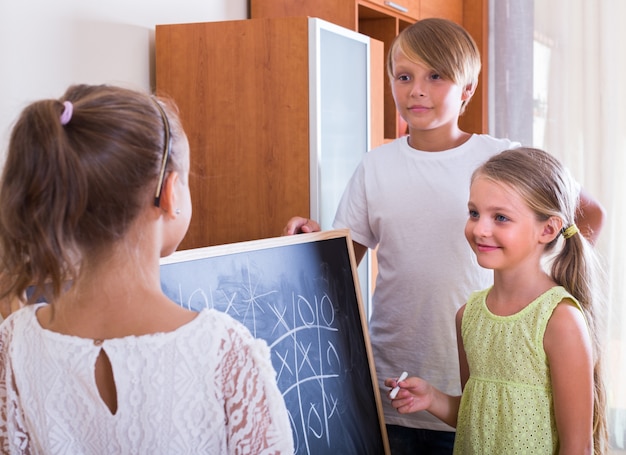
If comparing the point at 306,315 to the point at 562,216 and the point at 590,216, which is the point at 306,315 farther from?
the point at 590,216

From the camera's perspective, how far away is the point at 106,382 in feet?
3.54

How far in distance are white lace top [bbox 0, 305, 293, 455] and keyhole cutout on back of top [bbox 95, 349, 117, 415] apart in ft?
0.03

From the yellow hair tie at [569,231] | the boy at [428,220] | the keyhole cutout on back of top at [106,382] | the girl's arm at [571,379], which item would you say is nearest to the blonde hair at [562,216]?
the yellow hair tie at [569,231]

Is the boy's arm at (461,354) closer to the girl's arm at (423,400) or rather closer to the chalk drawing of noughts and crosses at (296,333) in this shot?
the girl's arm at (423,400)

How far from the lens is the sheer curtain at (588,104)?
3.53 m

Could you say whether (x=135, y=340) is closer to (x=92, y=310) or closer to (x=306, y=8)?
(x=92, y=310)

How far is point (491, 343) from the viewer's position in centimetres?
169

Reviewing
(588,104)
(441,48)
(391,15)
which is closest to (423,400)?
(441,48)

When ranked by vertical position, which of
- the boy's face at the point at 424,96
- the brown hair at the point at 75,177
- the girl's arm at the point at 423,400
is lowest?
the girl's arm at the point at 423,400

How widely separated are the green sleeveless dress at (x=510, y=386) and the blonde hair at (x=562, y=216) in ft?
0.26

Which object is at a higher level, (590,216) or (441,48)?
(441,48)

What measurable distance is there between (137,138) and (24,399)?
38 cm

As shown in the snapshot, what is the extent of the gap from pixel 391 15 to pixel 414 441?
1713 millimetres

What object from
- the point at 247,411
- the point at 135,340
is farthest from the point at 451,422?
the point at 135,340
